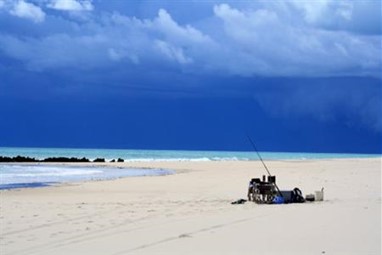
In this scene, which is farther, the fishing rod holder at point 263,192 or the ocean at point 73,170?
the ocean at point 73,170

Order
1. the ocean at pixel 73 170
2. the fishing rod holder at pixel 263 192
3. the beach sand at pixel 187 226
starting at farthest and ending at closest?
the ocean at pixel 73 170 < the fishing rod holder at pixel 263 192 < the beach sand at pixel 187 226

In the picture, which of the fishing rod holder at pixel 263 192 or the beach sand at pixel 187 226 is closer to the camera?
the beach sand at pixel 187 226

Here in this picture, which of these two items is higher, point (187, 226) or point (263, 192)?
point (263, 192)

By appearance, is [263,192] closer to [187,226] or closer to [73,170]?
[187,226]

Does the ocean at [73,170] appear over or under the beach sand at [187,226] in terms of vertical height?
over

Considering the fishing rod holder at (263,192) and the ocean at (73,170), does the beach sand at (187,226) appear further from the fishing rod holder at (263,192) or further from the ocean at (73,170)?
the ocean at (73,170)

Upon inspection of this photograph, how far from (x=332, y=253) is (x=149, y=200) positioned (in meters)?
9.06

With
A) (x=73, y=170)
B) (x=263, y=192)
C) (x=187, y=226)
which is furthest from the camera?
(x=73, y=170)

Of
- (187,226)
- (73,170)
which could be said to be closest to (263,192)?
(187,226)

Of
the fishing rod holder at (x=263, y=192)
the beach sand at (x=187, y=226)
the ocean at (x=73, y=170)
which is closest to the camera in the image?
the beach sand at (x=187, y=226)

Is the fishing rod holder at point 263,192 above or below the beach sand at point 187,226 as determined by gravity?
above

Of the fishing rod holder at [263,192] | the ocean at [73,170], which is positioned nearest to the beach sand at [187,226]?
the fishing rod holder at [263,192]

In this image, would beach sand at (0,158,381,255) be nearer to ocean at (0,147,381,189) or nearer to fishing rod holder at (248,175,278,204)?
Result: fishing rod holder at (248,175,278,204)

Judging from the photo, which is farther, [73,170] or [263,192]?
[73,170]
